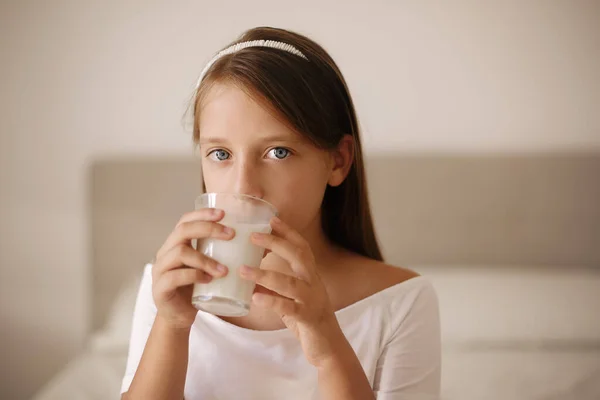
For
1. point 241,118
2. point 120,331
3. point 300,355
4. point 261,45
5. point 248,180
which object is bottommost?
point 120,331

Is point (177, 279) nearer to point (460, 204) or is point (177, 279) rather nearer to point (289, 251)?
point (289, 251)

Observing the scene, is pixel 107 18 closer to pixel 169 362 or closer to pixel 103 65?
pixel 103 65

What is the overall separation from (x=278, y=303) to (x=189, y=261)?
0.47ft

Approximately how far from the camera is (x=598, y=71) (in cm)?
237

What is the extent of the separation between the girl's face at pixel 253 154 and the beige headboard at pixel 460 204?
4.51 feet

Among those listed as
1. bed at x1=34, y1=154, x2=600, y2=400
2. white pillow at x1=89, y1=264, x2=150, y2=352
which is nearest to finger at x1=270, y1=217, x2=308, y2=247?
white pillow at x1=89, y1=264, x2=150, y2=352

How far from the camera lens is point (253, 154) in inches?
40.3

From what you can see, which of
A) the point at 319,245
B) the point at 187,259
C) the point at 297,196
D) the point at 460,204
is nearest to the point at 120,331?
the point at 319,245

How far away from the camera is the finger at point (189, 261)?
32.3 inches

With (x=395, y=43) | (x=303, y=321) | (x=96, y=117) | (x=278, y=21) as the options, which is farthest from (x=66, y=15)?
(x=303, y=321)

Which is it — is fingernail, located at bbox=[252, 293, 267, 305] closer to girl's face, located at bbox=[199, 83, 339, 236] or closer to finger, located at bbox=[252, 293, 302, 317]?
finger, located at bbox=[252, 293, 302, 317]

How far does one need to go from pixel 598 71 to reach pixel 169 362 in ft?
6.97

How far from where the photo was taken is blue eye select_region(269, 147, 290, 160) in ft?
3.48

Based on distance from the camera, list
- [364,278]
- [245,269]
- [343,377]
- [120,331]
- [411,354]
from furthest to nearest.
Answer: [120,331]
[364,278]
[411,354]
[343,377]
[245,269]
